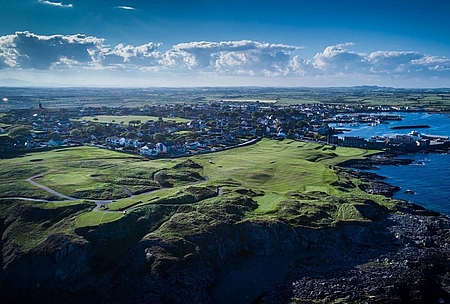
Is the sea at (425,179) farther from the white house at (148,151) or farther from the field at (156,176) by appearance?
the white house at (148,151)

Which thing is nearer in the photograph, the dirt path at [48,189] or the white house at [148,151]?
the dirt path at [48,189]

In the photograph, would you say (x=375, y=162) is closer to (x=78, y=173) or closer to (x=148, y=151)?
(x=148, y=151)

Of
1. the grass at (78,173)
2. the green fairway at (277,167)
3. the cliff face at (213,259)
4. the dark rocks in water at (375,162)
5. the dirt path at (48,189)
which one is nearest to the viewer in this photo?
the cliff face at (213,259)

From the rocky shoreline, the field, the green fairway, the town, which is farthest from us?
the town

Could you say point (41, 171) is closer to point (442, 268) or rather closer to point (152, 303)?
point (152, 303)

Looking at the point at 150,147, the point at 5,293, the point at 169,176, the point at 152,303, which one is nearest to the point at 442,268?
the point at 152,303

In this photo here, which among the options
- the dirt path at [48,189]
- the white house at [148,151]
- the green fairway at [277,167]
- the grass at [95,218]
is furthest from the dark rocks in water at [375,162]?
the dirt path at [48,189]

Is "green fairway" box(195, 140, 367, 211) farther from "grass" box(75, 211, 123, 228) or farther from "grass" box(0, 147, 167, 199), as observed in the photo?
"grass" box(75, 211, 123, 228)

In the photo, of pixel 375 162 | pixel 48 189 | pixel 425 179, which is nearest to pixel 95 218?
pixel 48 189

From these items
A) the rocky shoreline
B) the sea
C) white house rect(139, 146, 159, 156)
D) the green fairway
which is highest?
white house rect(139, 146, 159, 156)

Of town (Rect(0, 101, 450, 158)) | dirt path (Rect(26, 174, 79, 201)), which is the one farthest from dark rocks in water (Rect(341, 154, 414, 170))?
dirt path (Rect(26, 174, 79, 201))
